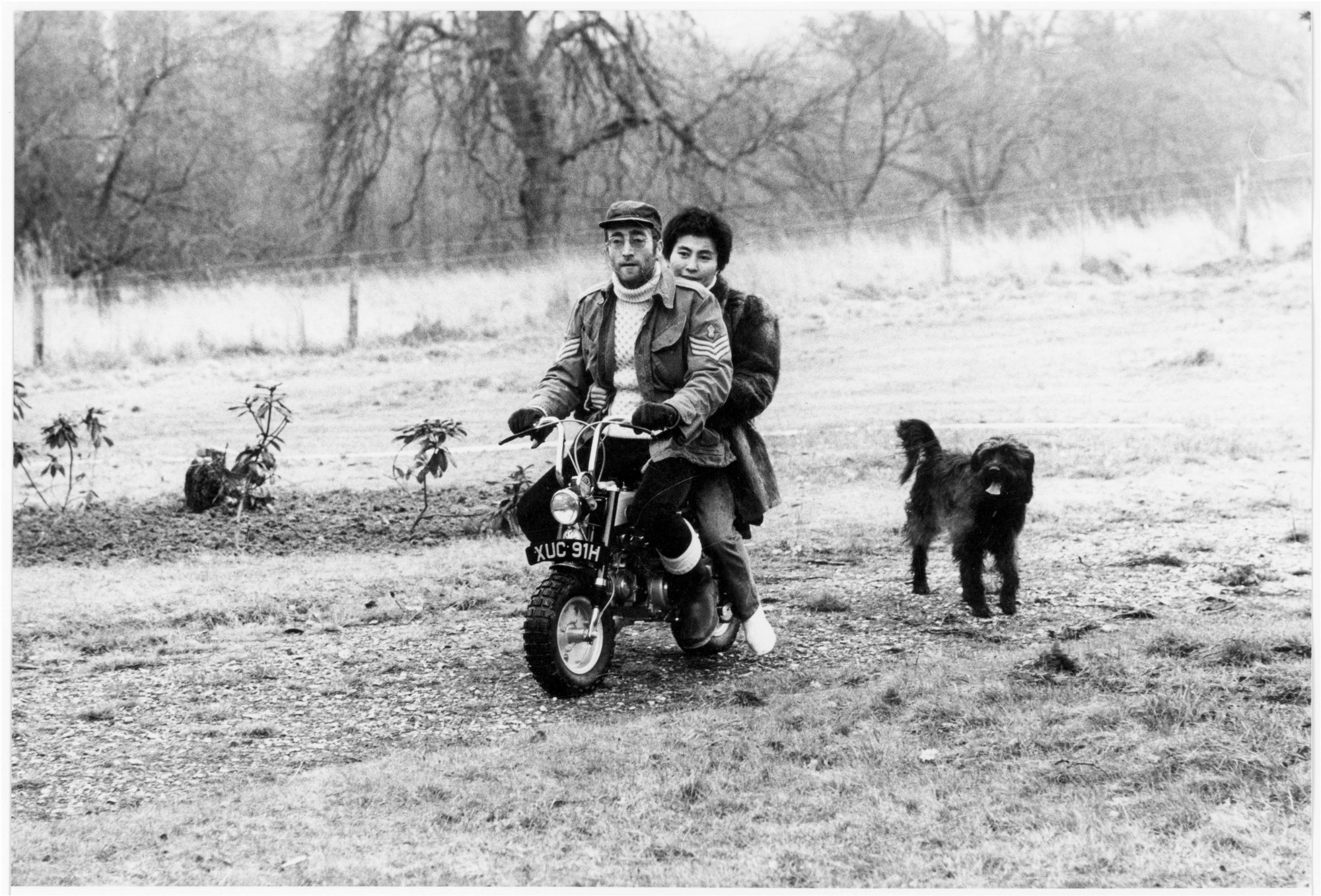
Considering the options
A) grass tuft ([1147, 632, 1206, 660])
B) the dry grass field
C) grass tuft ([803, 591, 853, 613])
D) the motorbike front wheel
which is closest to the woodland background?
the dry grass field

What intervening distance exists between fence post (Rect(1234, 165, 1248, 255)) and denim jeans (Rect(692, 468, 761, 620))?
13115 mm

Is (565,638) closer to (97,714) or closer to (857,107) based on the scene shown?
(97,714)

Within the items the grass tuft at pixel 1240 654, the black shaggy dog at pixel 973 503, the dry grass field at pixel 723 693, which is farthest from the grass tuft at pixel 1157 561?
the grass tuft at pixel 1240 654

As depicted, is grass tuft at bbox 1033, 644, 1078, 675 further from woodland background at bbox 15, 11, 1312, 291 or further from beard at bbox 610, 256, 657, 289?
woodland background at bbox 15, 11, 1312, 291

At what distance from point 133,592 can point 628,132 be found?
11.7 meters

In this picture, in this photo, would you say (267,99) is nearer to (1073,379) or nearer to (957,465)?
(1073,379)

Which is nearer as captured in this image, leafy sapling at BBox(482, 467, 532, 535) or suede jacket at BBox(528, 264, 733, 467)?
suede jacket at BBox(528, 264, 733, 467)

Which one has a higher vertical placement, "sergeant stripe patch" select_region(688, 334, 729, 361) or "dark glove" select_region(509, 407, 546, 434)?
"sergeant stripe patch" select_region(688, 334, 729, 361)

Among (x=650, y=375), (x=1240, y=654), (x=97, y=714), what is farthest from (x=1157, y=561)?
(x=97, y=714)

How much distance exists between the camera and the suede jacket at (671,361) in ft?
16.0

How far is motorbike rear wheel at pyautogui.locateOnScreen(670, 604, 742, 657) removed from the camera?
17.7 ft

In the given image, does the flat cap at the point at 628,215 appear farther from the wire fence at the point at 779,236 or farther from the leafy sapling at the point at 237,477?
the wire fence at the point at 779,236

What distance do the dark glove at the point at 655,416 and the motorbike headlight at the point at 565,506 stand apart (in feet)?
1.04

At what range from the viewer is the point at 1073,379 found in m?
12.6
